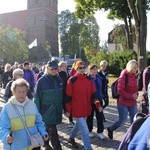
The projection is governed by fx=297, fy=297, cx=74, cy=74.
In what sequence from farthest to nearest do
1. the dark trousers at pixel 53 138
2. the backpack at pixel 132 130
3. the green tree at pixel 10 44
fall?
1. the green tree at pixel 10 44
2. the dark trousers at pixel 53 138
3. the backpack at pixel 132 130

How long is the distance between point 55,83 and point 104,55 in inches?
1072

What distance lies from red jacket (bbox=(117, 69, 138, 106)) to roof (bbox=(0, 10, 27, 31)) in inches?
3643

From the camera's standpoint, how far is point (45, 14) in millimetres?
91750

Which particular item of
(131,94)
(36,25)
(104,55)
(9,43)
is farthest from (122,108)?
(36,25)

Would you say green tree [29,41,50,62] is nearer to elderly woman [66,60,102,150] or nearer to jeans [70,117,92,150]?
elderly woman [66,60,102,150]

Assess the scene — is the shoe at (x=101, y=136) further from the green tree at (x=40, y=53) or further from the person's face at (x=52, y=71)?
the green tree at (x=40, y=53)

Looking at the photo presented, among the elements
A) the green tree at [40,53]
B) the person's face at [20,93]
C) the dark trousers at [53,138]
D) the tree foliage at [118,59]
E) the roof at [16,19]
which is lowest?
the dark trousers at [53,138]

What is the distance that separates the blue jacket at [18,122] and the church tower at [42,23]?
86.3 m

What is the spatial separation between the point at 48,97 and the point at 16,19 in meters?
98.5

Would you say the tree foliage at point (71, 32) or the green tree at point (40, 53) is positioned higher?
the tree foliage at point (71, 32)

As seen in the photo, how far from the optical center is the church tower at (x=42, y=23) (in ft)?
299

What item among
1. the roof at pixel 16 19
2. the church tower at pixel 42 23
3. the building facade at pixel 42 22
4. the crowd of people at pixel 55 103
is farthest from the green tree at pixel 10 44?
the crowd of people at pixel 55 103

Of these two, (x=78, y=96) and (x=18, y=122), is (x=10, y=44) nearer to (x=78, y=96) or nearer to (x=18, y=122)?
(x=78, y=96)

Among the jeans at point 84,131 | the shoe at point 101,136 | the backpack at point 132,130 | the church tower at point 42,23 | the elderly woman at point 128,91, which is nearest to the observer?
the backpack at point 132,130
